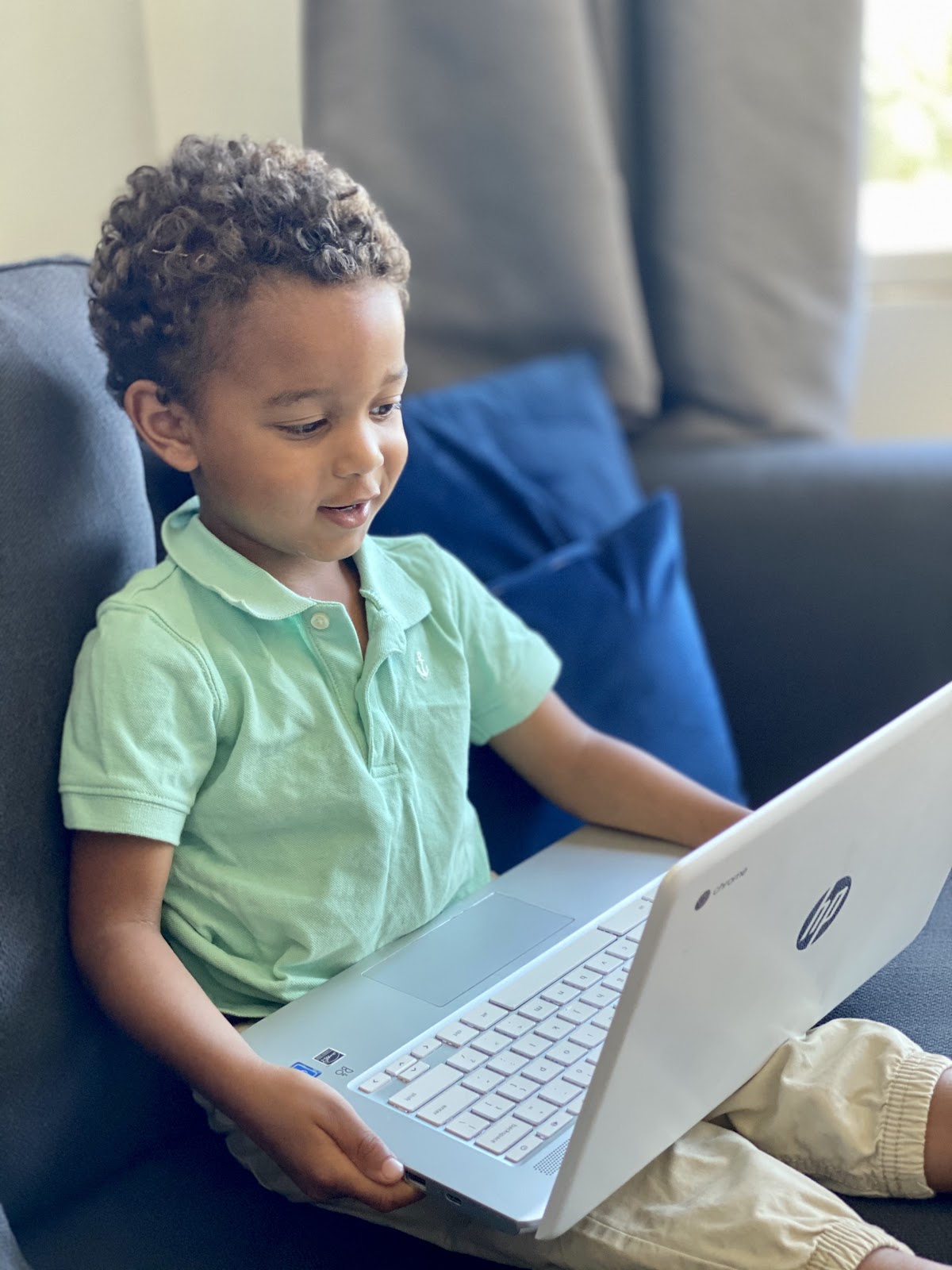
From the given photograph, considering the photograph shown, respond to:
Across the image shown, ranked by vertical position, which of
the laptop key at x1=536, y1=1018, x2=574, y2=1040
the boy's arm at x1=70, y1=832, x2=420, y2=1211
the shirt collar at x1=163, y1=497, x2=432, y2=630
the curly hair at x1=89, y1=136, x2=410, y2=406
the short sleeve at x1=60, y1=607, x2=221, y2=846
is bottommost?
the laptop key at x1=536, y1=1018, x2=574, y2=1040

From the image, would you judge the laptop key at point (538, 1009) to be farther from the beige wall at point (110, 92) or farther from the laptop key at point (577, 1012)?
the beige wall at point (110, 92)

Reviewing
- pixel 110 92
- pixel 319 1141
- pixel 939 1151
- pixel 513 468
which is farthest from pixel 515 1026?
pixel 110 92

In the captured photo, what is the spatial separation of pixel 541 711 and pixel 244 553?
0.29 m

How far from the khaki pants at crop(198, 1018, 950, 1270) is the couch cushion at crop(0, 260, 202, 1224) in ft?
0.27

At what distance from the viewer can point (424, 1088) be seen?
0.80 m

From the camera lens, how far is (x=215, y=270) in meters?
0.85

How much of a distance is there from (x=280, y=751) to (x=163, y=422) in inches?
9.0

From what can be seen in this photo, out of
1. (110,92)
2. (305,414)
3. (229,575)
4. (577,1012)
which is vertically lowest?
(577,1012)

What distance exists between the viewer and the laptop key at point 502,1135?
756 millimetres

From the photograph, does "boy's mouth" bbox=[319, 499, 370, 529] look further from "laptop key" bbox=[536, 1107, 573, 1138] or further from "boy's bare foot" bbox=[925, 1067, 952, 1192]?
"boy's bare foot" bbox=[925, 1067, 952, 1192]

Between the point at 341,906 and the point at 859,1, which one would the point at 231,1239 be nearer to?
the point at 341,906

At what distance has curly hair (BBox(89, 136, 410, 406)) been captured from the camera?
2.80 feet

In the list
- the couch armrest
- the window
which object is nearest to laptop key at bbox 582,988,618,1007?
the couch armrest

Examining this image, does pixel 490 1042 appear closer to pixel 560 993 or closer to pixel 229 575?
pixel 560 993
